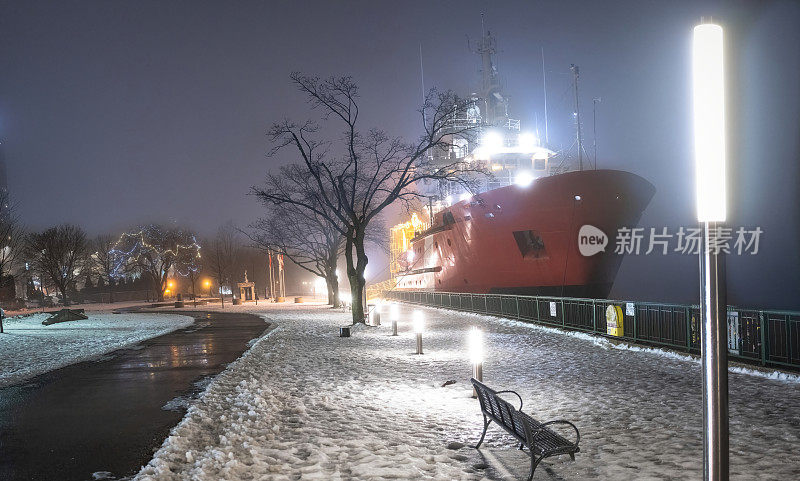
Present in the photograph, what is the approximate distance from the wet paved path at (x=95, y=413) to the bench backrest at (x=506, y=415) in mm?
4016

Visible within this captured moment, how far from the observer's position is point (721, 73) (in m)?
3.17

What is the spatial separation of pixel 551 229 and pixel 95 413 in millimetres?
23171

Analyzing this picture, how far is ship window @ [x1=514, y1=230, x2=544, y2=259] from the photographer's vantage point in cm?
2944

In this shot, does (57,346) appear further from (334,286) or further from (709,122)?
(334,286)

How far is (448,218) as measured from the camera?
121 ft

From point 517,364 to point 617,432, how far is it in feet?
19.2

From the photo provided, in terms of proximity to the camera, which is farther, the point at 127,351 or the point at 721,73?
the point at 127,351

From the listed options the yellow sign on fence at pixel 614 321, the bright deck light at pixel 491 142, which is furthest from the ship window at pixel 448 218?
the yellow sign on fence at pixel 614 321

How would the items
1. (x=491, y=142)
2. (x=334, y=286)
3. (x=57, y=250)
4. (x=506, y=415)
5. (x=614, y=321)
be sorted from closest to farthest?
(x=506, y=415) → (x=614, y=321) → (x=334, y=286) → (x=491, y=142) → (x=57, y=250)

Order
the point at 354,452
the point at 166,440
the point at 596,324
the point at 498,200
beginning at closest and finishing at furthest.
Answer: the point at 354,452 < the point at 166,440 < the point at 596,324 < the point at 498,200

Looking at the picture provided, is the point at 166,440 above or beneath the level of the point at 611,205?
beneath

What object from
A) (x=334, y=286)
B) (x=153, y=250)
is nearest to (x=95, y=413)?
(x=334, y=286)

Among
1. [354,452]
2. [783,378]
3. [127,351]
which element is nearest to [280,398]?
[354,452]

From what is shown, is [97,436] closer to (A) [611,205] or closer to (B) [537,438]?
(B) [537,438]
